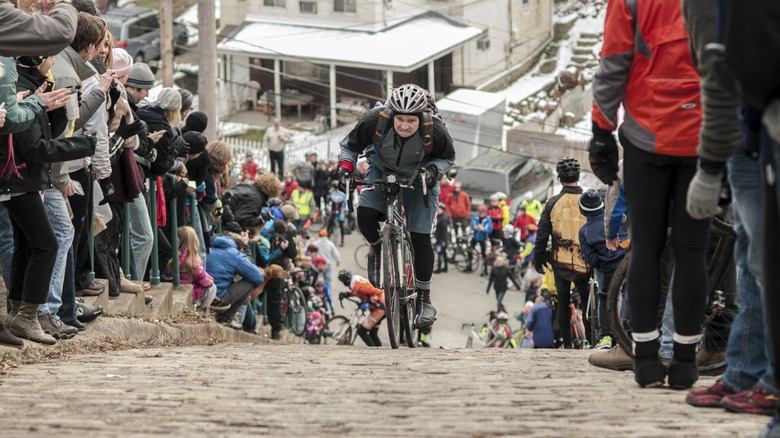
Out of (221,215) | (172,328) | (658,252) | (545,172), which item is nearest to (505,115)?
(545,172)

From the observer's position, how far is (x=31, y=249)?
22.6ft

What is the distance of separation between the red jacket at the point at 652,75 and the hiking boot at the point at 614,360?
1.50 meters

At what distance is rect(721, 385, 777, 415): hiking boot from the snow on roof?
3128cm

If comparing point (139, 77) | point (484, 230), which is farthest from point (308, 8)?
point (139, 77)

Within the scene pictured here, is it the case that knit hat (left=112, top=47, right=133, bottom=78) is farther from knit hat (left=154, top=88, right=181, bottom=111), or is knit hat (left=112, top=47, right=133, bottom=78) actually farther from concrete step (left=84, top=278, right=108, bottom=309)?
concrete step (left=84, top=278, right=108, bottom=309)

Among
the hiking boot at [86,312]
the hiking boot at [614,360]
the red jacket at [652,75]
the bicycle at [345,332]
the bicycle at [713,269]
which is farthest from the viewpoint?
the bicycle at [345,332]

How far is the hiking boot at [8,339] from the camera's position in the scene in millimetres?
6598

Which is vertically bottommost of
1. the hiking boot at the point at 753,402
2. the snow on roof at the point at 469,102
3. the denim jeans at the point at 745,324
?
the snow on roof at the point at 469,102

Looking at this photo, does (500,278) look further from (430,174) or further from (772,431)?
(772,431)

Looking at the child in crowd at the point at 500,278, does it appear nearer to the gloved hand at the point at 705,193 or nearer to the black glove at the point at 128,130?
the black glove at the point at 128,130

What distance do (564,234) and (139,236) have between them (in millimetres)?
3919

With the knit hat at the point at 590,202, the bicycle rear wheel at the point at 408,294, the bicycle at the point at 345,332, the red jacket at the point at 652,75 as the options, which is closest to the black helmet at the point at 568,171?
the knit hat at the point at 590,202

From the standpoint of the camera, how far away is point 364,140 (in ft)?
29.8

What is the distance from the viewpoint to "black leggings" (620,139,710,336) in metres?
5.23
